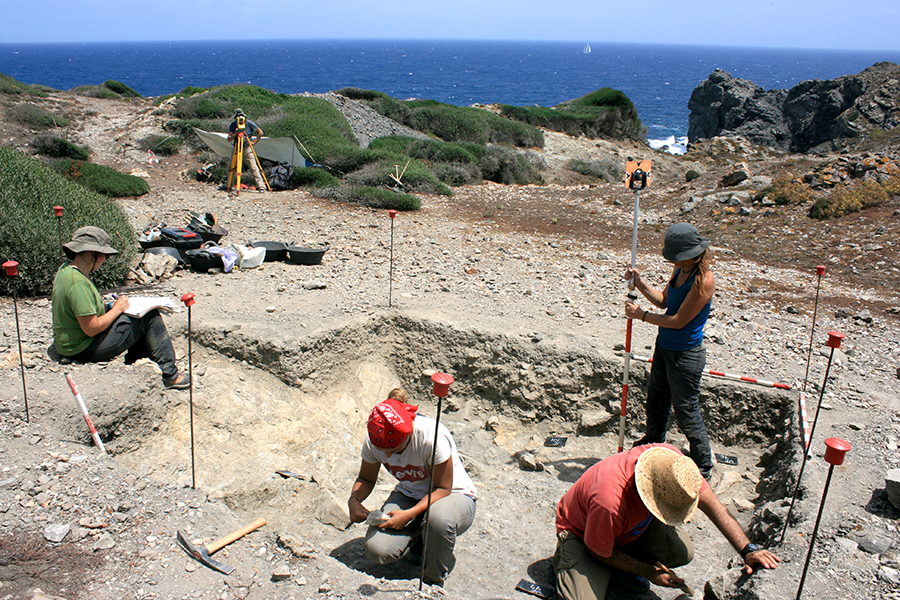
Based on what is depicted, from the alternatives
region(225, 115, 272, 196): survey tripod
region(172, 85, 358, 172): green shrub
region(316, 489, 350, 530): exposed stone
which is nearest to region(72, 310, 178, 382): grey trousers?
region(316, 489, 350, 530): exposed stone

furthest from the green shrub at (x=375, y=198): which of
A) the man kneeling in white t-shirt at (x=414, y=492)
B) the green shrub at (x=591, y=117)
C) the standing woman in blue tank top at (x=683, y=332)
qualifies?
the green shrub at (x=591, y=117)

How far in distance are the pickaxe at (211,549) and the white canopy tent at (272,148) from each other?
43.9 feet

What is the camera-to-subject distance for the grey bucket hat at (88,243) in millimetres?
4705

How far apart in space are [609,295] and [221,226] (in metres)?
7.29

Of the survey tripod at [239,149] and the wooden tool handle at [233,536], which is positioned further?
the survey tripod at [239,149]

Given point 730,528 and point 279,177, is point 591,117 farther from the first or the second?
point 730,528

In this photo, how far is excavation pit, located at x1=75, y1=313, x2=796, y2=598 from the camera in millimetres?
4699

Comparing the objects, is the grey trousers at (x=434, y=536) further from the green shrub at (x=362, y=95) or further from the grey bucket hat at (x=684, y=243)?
the green shrub at (x=362, y=95)

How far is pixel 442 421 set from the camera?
677 centimetres

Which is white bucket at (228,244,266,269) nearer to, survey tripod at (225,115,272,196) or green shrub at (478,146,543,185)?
survey tripod at (225,115,272,196)

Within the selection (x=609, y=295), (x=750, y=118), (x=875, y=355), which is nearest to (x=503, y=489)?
(x=609, y=295)

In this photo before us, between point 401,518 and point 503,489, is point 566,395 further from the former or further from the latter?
point 401,518

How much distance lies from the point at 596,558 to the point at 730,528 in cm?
81

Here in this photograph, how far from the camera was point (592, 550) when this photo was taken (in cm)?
347
